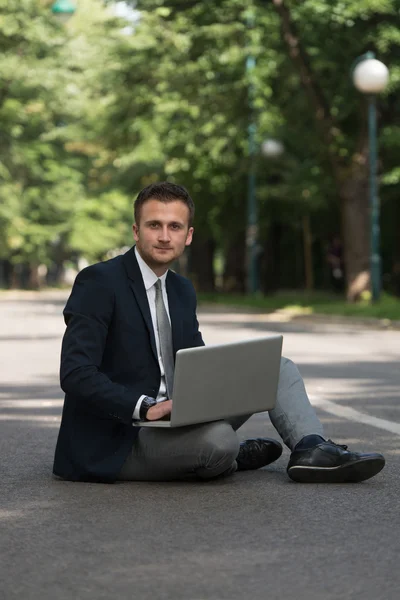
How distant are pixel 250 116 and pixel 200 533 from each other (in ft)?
98.6

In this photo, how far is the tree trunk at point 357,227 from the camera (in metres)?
30.2

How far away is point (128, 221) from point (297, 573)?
2931 inches

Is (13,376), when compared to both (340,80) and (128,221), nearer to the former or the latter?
(340,80)

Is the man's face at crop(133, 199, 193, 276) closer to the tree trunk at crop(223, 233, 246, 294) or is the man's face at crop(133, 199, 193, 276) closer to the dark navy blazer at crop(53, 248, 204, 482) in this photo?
the dark navy blazer at crop(53, 248, 204, 482)

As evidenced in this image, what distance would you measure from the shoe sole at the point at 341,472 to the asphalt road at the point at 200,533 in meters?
0.05

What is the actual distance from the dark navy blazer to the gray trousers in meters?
0.11

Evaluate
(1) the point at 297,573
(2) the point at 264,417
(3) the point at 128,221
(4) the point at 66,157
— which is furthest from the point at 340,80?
(3) the point at 128,221

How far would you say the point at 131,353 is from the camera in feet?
21.5

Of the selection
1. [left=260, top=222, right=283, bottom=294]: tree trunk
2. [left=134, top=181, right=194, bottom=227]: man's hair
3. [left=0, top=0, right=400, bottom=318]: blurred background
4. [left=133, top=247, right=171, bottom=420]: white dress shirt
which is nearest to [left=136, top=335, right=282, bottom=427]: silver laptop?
[left=133, top=247, right=171, bottom=420]: white dress shirt

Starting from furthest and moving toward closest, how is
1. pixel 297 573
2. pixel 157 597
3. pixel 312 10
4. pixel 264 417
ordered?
pixel 312 10 → pixel 264 417 → pixel 297 573 → pixel 157 597

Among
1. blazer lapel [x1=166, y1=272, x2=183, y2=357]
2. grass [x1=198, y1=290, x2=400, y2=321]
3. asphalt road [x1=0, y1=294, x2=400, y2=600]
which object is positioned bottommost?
grass [x1=198, y1=290, x2=400, y2=321]

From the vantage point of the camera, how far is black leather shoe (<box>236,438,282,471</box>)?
7016 mm

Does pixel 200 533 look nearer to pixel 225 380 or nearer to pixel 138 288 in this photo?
pixel 225 380

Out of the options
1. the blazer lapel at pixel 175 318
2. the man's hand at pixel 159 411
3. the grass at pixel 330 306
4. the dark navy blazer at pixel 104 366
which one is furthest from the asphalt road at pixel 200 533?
the grass at pixel 330 306
